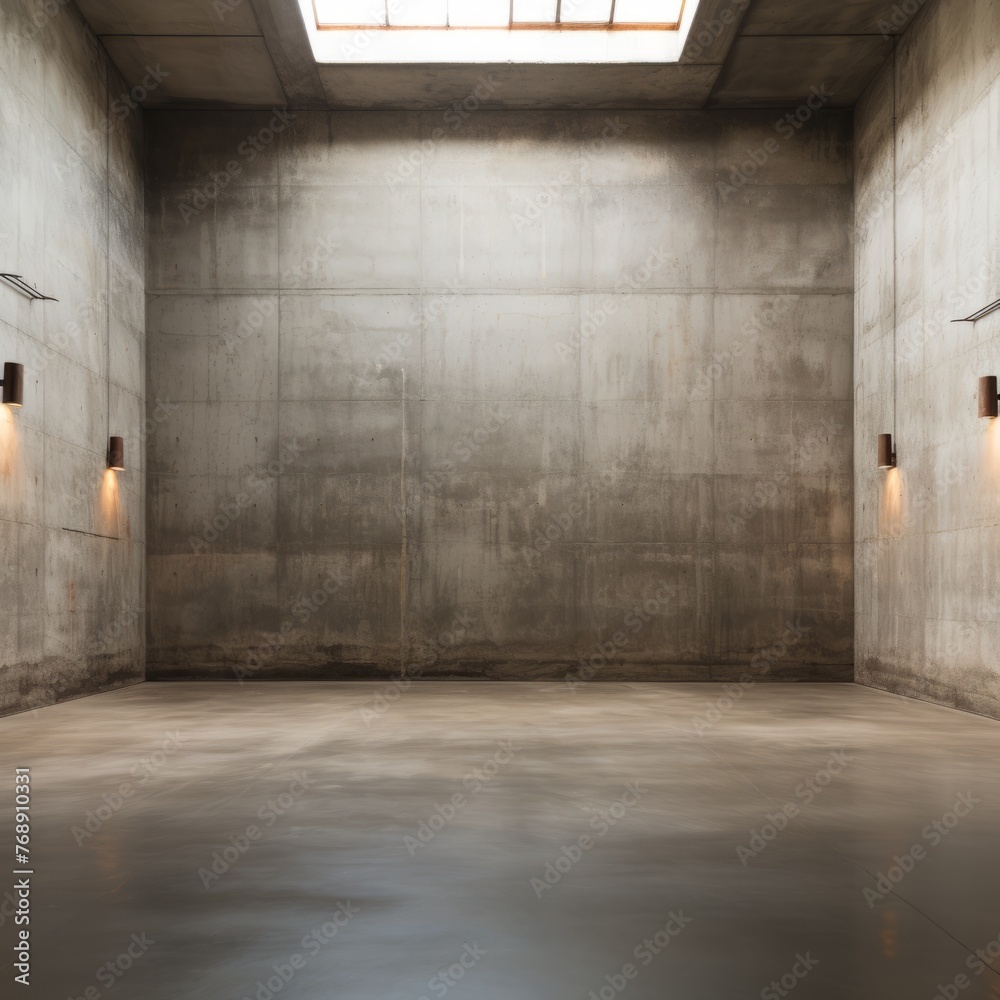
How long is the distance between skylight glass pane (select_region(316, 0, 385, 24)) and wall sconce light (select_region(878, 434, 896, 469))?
10449 mm

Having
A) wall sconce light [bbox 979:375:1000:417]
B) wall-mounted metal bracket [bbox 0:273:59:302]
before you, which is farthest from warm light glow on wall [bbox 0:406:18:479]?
wall sconce light [bbox 979:375:1000:417]

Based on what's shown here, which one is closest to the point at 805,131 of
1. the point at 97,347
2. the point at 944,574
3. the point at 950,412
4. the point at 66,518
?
the point at 950,412

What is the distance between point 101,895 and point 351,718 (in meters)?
7.61

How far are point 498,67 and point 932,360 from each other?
8363 millimetres

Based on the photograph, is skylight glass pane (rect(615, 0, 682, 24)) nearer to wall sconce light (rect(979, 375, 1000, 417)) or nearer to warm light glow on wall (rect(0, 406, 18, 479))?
wall sconce light (rect(979, 375, 1000, 417))

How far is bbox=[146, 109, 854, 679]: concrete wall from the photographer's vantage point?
17812mm

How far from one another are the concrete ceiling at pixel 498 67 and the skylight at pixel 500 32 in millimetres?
220

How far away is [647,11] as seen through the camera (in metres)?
16.4

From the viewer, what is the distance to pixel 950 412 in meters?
13.9

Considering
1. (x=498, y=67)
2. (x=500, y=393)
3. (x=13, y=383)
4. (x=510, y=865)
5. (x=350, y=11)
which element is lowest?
(x=510, y=865)

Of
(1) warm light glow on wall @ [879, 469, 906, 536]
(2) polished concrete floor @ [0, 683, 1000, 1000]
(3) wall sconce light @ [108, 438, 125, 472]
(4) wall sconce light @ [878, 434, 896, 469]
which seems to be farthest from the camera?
(3) wall sconce light @ [108, 438, 125, 472]

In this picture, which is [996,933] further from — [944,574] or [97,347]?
[97,347]

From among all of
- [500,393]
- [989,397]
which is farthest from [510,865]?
[500,393]

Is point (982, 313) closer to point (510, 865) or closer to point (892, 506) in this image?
point (892, 506)
